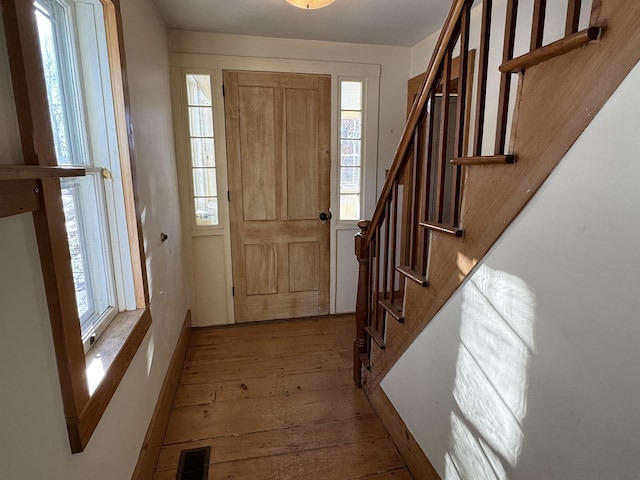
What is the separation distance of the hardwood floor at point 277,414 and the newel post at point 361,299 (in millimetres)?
Answer: 176

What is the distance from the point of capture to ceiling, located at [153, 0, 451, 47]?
221cm

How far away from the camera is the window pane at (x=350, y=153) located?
309 centimetres

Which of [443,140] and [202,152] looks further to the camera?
[202,152]

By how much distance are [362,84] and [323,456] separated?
9.09ft

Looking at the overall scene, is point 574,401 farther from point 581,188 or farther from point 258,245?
point 258,245

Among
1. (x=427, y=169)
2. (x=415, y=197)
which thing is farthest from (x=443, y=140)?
(x=415, y=197)

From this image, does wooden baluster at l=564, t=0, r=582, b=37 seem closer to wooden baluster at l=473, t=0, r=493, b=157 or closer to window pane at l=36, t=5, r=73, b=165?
wooden baluster at l=473, t=0, r=493, b=157

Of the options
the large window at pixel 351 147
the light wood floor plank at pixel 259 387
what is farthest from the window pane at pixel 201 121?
the light wood floor plank at pixel 259 387

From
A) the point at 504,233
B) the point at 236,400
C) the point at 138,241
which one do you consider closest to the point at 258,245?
the point at 236,400

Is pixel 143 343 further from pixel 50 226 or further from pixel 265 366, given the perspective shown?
pixel 265 366

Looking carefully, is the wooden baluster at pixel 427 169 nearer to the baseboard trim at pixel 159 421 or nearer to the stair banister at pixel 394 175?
the stair banister at pixel 394 175

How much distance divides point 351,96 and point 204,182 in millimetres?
1459

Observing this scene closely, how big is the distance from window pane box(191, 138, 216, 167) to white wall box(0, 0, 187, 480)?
301 millimetres

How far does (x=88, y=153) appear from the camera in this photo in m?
1.46
